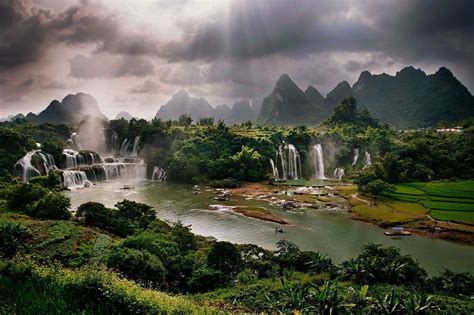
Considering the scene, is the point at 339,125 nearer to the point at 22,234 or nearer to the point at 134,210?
the point at 134,210

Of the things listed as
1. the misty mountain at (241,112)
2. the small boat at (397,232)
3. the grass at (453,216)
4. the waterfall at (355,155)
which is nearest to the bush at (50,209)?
the small boat at (397,232)

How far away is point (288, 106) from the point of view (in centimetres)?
11975

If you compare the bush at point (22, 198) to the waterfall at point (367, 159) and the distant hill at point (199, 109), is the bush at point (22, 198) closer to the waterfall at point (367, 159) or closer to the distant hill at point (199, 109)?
the waterfall at point (367, 159)

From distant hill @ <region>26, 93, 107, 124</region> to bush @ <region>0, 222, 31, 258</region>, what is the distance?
86429 millimetres

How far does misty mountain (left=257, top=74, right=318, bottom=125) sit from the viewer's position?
116m

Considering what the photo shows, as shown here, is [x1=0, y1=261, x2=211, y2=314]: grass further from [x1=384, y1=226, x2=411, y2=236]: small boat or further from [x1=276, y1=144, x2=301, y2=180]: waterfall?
[x1=276, y1=144, x2=301, y2=180]: waterfall

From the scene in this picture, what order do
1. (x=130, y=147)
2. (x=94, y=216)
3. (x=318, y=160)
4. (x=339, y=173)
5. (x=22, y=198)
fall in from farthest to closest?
(x=130, y=147) < (x=318, y=160) < (x=339, y=173) < (x=22, y=198) < (x=94, y=216)

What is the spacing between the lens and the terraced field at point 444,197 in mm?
25545

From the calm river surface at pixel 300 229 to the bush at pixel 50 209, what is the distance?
8.33 m

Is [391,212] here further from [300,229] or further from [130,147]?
[130,147]

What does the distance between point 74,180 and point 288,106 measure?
91966mm

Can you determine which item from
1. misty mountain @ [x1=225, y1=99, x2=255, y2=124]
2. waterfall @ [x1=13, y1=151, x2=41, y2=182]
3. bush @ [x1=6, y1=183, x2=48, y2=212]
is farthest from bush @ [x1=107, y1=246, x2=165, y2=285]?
misty mountain @ [x1=225, y1=99, x2=255, y2=124]

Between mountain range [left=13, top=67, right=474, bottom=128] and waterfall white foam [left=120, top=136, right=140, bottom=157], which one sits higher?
mountain range [left=13, top=67, right=474, bottom=128]

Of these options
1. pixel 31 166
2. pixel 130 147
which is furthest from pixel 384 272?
pixel 130 147
